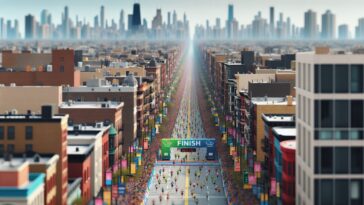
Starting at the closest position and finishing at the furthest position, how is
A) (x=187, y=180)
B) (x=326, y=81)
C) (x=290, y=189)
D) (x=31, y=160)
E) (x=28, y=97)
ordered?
(x=326, y=81) < (x=31, y=160) < (x=290, y=189) < (x=187, y=180) < (x=28, y=97)

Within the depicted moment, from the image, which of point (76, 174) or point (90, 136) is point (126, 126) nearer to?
point (90, 136)

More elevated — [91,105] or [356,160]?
[91,105]

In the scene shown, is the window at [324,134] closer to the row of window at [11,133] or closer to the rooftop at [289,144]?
the rooftop at [289,144]

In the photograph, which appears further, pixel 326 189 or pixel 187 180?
pixel 187 180

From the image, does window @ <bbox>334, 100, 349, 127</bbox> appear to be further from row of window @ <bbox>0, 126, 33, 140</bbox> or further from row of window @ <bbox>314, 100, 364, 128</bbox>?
row of window @ <bbox>0, 126, 33, 140</bbox>

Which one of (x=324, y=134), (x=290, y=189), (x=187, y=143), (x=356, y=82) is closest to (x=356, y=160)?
Answer: (x=324, y=134)

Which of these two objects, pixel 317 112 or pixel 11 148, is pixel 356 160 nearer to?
pixel 317 112

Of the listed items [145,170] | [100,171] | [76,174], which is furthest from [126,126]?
[76,174]
